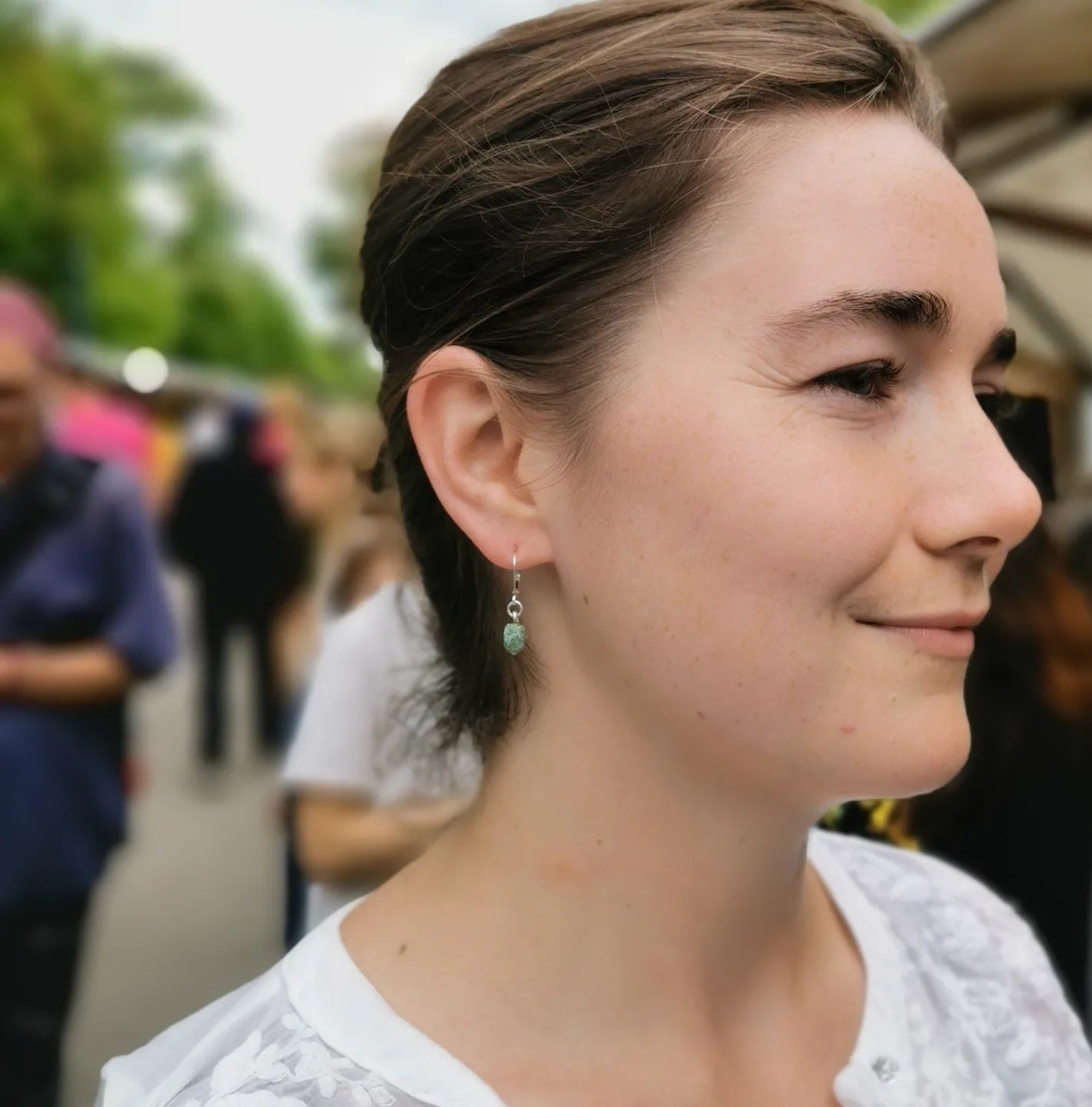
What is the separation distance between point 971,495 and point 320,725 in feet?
4.12

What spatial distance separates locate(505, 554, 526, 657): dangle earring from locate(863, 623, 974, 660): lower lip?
0.32 m

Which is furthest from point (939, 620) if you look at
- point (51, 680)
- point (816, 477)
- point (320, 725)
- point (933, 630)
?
point (51, 680)

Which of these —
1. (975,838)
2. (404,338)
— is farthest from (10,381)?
(975,838)

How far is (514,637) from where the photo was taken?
3.37 feet

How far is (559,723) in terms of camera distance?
103cm

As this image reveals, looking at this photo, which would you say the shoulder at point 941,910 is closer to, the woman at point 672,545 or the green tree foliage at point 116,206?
the woman at point 672,545

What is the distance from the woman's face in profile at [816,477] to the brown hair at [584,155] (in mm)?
40

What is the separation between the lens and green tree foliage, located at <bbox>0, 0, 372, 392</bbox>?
1892 centimetres

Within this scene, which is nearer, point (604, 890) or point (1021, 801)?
point (604, 890)

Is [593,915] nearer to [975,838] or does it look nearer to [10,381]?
[975,838]

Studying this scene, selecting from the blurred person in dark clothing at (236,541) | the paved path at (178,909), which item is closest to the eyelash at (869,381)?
the paved path at (178,909)

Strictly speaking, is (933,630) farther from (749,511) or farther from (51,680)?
(51,680)

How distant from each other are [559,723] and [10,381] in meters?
1.78

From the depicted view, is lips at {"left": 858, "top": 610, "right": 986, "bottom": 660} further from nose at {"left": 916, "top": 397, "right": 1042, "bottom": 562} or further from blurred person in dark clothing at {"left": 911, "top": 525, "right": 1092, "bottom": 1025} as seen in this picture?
blurred person in dark clothing at {"left": 911, "top": 525, "right": 1092, "bottom": 1025}
